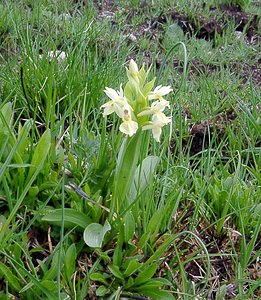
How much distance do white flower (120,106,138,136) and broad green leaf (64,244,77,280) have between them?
0.30 meters

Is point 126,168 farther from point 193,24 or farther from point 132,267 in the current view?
point 193,24

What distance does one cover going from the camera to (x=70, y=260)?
1.21 meters

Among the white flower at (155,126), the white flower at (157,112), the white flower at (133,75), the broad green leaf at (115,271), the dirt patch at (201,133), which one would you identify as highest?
the white flower at (133,75)

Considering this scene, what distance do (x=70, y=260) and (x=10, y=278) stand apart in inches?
5.6

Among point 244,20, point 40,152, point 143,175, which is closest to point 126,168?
point 143,175

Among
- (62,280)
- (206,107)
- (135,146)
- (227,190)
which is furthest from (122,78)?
(62,280)

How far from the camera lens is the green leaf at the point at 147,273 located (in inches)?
47.7

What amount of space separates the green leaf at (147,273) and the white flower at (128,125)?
0.32 metres

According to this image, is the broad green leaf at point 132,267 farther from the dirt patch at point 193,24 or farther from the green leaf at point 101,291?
the dirt patch at point 193,24

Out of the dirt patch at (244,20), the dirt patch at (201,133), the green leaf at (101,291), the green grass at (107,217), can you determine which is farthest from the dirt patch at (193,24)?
the green leaf at (101,291)

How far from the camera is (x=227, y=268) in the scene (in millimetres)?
1434

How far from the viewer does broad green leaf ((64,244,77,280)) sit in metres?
1.20

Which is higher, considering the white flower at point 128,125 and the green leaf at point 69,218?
the white flower at point 128,125

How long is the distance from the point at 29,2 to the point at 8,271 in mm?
2224
